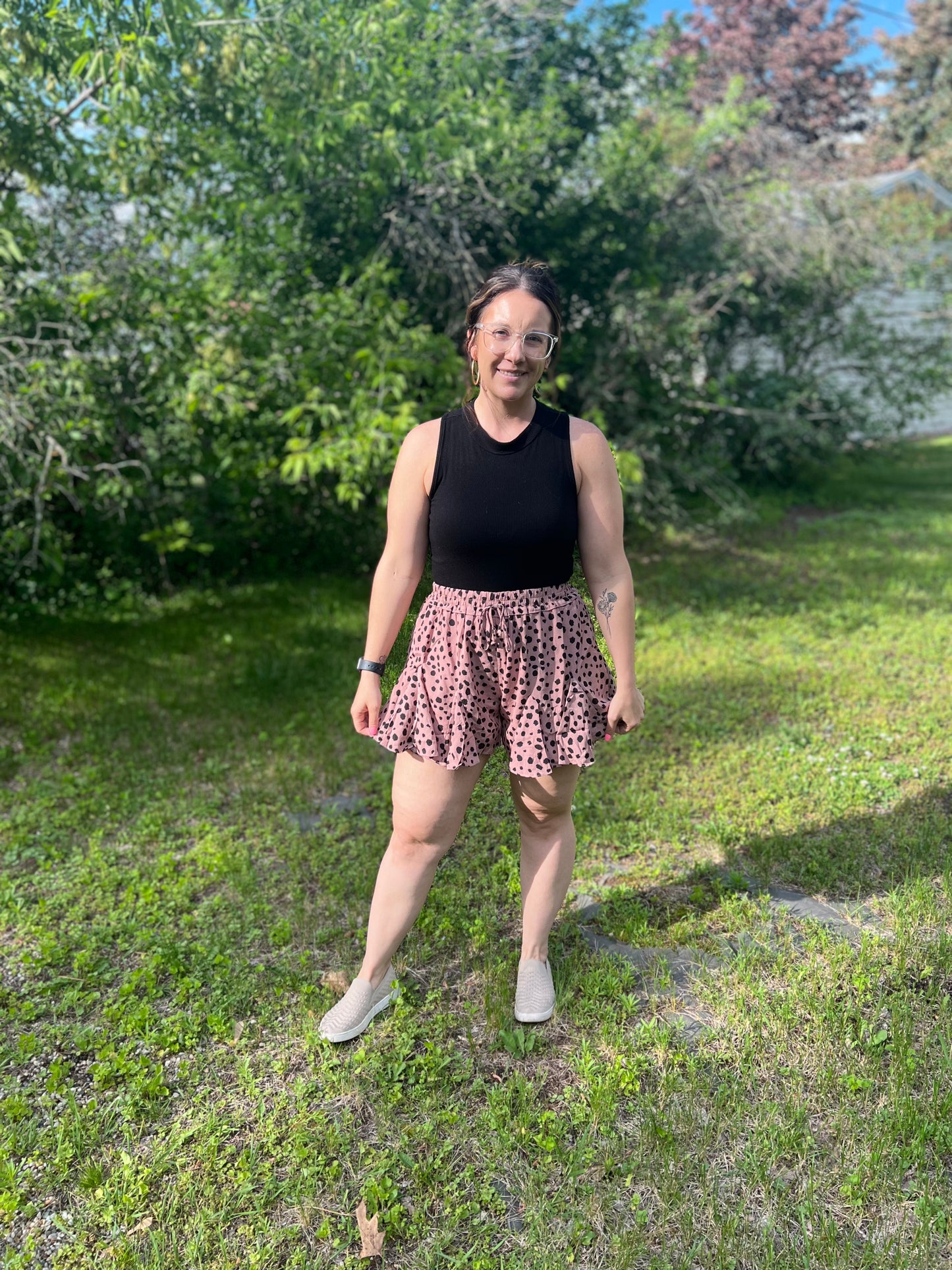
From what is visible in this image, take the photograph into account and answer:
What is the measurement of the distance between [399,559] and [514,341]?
55 centimetres

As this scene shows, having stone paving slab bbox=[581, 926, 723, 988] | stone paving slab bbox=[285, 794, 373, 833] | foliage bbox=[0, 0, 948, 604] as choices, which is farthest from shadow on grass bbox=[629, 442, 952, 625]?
stone paving slab bbox=[581, 926, 723, 988]

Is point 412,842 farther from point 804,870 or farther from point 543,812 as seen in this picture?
point 804,870

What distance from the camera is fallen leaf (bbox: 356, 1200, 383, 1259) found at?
190cm

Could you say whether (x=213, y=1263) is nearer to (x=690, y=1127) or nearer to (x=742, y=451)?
(x=690, y=1127)

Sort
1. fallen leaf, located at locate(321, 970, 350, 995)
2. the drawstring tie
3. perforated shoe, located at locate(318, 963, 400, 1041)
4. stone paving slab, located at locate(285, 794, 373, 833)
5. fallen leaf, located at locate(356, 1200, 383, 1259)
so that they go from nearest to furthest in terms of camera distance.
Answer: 1. fallen leaf, located at locate(356, 1200, 383, 1259)
2. the drawstring tie
3. perforated shoe, located at locate(318, 963, 400, 1041)
4. fallen leaf, located at locate(321, 970, 350, 995)
5. stone paving slab, located at locate(285, 794, 373, 833)

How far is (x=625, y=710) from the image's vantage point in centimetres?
229

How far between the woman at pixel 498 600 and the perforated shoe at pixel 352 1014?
212 mm

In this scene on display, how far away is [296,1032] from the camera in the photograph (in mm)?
2520

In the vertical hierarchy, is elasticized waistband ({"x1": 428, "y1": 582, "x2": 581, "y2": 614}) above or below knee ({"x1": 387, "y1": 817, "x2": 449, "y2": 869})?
above

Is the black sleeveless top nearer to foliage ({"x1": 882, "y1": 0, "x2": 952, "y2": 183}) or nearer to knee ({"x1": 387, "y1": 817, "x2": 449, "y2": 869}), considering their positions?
knee ({"x1": 387, "y1": 817, "x2": 449, "y2": 869})

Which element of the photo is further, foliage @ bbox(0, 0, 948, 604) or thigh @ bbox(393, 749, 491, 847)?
foliage @ bbox(0, 0, 948, 604)

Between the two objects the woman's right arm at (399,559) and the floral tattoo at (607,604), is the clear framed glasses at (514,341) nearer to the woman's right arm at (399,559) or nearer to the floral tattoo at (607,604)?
the woman's right arm at (399,559)

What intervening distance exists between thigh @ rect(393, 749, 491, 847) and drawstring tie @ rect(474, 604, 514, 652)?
30cm

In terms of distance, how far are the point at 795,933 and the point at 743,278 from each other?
21.6 feet
